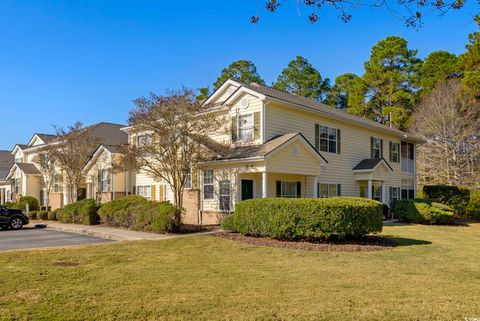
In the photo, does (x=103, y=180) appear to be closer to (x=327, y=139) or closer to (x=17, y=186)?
(x=327, y=139)

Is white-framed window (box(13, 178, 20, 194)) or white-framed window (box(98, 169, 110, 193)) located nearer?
white-framed window (box(98, 169, 110, 193))

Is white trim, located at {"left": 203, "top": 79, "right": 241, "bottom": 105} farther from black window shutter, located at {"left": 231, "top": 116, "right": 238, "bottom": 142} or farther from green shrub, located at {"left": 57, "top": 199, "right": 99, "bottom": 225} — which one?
green shrub, located at {"left": 57, "top": 199, "right": 99, "bottom": 225}

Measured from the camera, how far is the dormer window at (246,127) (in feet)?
67.7

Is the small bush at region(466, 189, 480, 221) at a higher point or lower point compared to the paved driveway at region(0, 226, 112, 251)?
higher

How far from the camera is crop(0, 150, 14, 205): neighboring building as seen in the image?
43494 mm

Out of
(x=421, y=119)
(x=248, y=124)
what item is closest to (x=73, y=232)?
(x=248, y=124)

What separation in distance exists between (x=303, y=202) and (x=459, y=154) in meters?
30.0

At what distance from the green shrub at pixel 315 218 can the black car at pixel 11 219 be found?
552 inches

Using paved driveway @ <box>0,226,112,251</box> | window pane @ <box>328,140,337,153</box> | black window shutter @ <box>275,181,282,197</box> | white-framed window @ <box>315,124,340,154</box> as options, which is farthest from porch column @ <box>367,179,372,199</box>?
Answer: paved driveway @ <box>0,226,112,251</box>

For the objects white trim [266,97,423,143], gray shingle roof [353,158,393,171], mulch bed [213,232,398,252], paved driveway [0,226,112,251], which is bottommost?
paved driveway [0,226,112,251]

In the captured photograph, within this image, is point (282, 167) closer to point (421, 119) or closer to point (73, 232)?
point (73, 232)

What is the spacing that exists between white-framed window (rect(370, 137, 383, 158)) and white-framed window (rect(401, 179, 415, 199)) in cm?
447

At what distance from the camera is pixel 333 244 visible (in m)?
13.8

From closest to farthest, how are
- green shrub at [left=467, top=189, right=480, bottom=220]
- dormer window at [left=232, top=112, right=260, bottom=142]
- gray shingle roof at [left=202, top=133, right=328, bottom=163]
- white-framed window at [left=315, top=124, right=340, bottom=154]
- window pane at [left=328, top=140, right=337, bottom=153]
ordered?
gray shingle roof at [left=202, top=133, right=328, bottom=163], dormer window at [left=232, top=112, right=260, bottom=142], white-framed window at [left=315, top=124, right=340, bottom=154], window pane at [left=328, top=140, right=337, bottom=153], green shrub at [left=467, top=189, right=480, bottom=220]
